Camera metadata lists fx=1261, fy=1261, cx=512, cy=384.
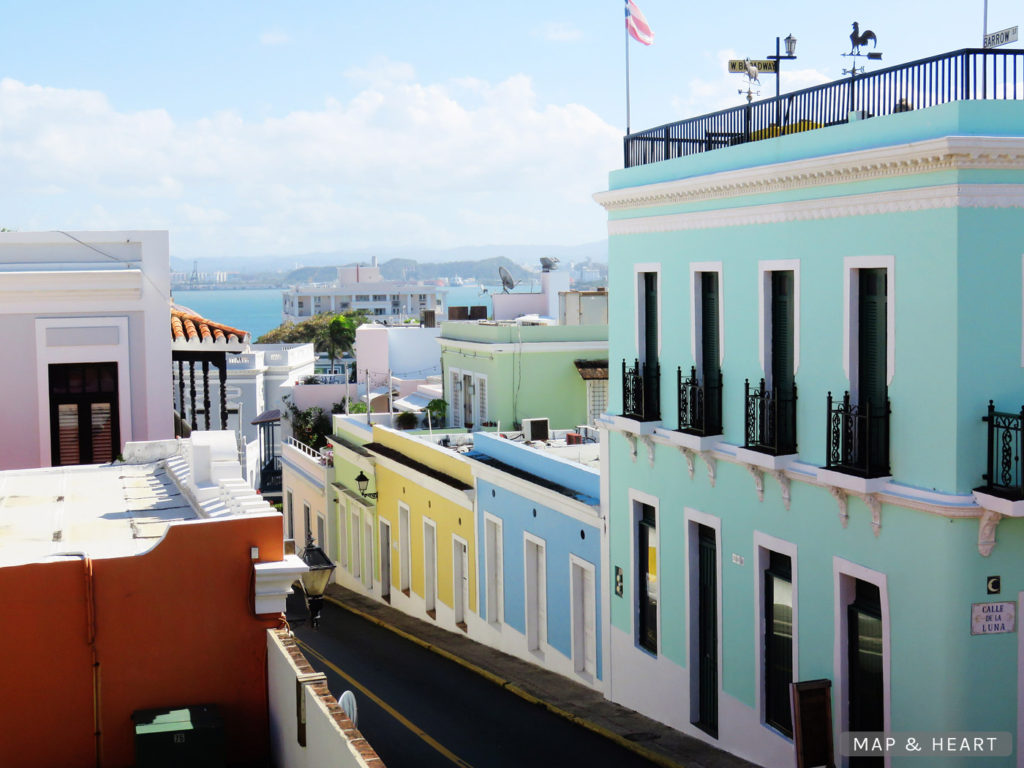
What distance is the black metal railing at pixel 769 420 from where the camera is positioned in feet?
46.6

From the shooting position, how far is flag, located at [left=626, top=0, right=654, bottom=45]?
17922 millimetres

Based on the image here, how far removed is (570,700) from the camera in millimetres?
19266

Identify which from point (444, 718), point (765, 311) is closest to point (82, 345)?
point (444, 718)

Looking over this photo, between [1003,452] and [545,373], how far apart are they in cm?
2103

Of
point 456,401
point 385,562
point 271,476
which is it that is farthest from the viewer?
point 271,476

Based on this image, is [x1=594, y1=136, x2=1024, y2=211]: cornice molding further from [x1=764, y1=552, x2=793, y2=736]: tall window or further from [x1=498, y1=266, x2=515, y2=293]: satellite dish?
[x1=498, y1=266, x2=515, y2=293]: satellite dish

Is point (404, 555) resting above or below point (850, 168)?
below

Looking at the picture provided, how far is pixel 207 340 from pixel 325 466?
49.5ft

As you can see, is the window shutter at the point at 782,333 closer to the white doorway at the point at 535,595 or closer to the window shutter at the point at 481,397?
the white doorway at the point at 535,595

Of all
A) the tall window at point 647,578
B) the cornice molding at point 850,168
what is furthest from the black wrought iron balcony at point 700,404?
the cornice molding at point 850,168

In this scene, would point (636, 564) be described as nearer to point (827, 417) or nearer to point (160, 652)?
point (827, 417)

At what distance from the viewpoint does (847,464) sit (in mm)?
13023

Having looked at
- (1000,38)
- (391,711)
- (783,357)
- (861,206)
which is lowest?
(391,711)

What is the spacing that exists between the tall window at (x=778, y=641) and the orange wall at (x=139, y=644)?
21.9 feet
